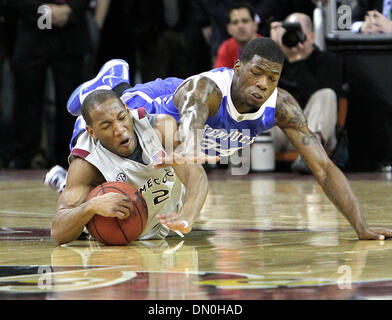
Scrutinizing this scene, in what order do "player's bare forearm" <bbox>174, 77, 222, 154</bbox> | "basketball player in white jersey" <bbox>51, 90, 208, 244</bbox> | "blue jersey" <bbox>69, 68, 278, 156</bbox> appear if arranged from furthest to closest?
"blue jersey" <bbox>69, 68, 278, 156</bbox> < "basketball player in white jersey" <bbox>51, 90, 208, 244</bbox> < "player's bare forearm" <bbox>174, 77, 222, 154</bbox>

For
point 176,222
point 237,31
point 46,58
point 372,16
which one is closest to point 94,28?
point 46,58

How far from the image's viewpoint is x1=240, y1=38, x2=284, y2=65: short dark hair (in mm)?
4633

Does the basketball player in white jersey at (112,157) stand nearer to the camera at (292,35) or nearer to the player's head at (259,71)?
the player's head at (259,71)

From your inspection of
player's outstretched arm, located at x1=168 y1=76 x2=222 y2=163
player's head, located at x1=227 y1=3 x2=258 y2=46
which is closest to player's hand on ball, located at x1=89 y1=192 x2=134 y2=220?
player's outstretched arm, located at x1=168 y1=76 x2=222 y2=163

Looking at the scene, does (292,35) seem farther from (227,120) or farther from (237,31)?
(227,120)

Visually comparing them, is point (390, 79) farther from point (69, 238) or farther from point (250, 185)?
point (69, 238)

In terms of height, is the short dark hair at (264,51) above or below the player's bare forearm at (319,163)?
above

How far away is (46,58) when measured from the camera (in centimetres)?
1013

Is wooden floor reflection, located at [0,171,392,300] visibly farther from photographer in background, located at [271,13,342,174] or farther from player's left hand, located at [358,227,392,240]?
photographer in background, located at [271,13,342,174]

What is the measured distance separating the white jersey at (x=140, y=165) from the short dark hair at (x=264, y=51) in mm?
682

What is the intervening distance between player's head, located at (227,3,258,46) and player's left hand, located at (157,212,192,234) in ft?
20.7

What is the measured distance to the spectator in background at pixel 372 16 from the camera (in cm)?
974

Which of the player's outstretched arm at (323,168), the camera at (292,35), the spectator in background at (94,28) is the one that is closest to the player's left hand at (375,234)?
the player's outstretched arm at (323,168)

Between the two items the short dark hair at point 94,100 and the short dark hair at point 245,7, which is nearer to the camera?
the short dark hair at point 94,100
